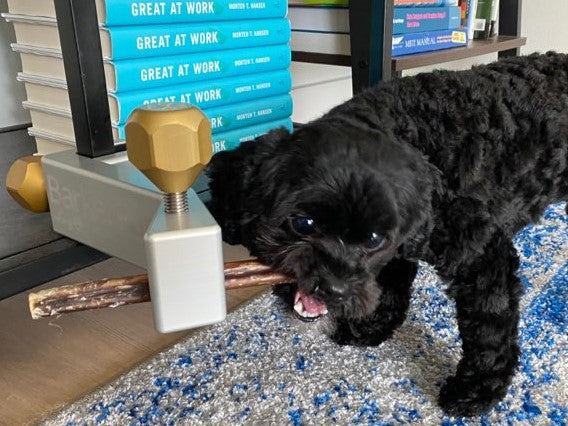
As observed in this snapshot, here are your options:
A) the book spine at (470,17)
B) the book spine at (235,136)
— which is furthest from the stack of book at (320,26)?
the book spine at (470,17)

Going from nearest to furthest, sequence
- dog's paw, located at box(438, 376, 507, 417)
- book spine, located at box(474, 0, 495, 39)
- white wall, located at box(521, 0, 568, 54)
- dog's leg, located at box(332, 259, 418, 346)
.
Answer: dog's paw, located at box(438, 376, 507, 417), dog's leg, located at box(332, 259, 418, 346), book spine, located at box(474, 0, 495, 39), white wall, located at box(521, 0, 568, 54)

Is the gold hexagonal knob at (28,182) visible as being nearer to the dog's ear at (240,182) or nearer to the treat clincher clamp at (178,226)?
the dog's ear at (240,182)

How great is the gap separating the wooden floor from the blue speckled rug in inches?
2.0

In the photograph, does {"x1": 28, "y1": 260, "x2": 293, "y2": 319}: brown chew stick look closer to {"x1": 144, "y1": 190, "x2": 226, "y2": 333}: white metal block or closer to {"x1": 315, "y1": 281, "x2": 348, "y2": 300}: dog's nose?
{"x1": 144, "y1": 190, "x2": 226, "y2": 333}: white metal block

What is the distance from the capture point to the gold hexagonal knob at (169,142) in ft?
1.88

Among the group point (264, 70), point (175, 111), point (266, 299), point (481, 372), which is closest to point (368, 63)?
point (264, 70)

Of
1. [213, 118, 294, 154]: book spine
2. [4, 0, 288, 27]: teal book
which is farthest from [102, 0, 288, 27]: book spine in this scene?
[213, 118, 294, 154]: book spine

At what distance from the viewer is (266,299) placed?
1.13 metres

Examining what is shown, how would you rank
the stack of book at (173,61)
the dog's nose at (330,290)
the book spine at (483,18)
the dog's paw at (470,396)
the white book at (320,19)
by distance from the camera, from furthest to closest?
the book spine at (483,18), the white book at (320,19), the stack of book at (173,61), the dog's paw at (470,396), the dog's nose at (330,290)

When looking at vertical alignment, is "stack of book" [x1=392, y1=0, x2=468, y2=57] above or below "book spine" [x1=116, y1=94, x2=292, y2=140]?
above

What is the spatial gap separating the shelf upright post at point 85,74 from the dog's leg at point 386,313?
1.67ft

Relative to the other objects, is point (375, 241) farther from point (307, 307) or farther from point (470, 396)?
point (470, 396)

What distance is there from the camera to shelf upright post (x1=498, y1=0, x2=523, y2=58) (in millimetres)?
2021

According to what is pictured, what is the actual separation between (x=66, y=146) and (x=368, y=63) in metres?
0.71
